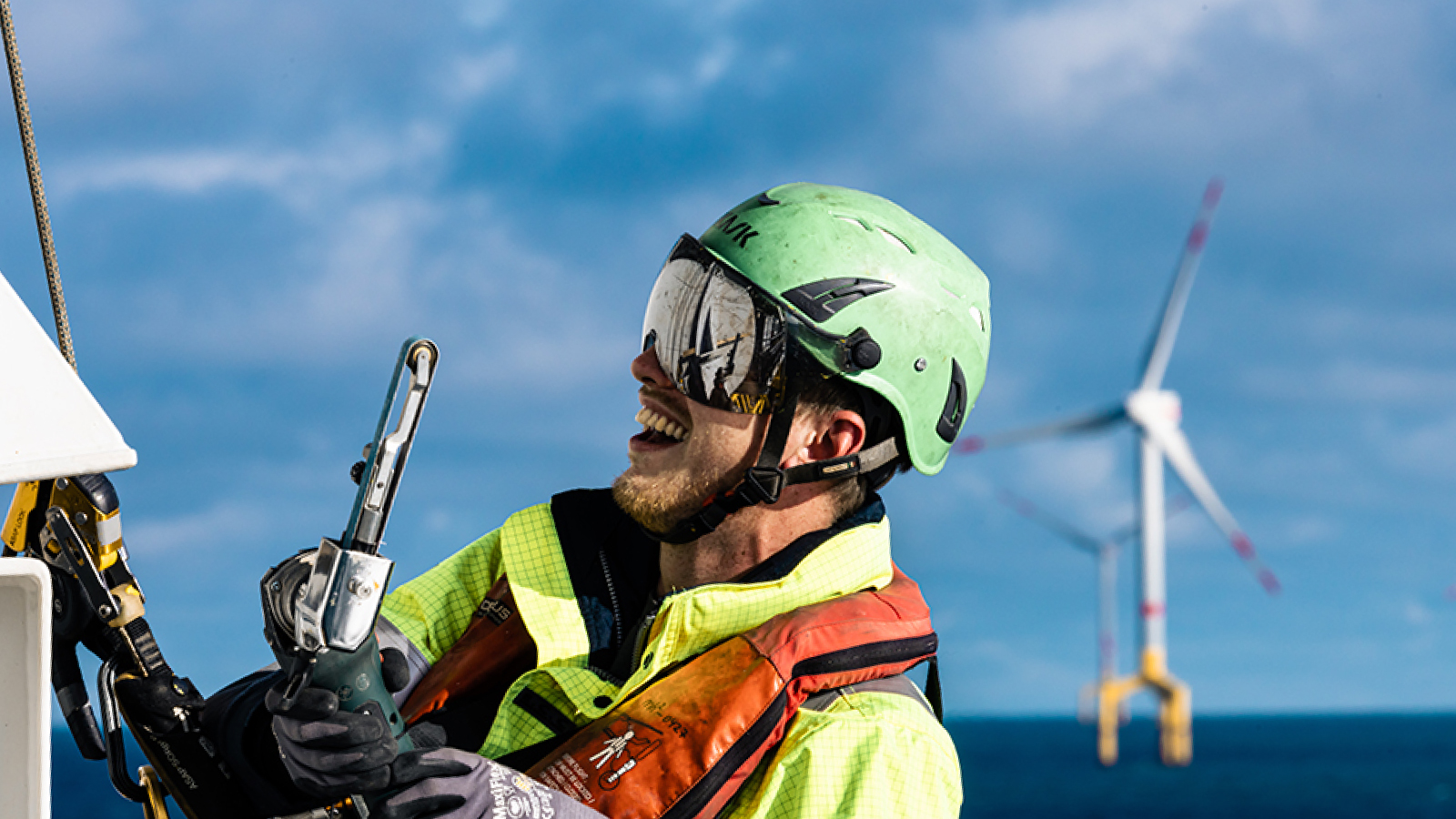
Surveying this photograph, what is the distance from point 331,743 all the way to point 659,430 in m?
2.18

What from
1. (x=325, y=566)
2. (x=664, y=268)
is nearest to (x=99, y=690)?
(x=325, y=566)

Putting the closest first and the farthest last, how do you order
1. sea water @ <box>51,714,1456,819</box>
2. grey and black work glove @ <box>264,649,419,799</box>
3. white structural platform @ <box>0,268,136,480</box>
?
white structural platform @ <box>0,268,136,480</box> → grey and black work glove @ <box>264,649,419,799</box> → sea water @ <box>51,714,1456,819</box>

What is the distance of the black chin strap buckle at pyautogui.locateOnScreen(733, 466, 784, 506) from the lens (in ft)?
18.9

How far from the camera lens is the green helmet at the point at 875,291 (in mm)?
5809

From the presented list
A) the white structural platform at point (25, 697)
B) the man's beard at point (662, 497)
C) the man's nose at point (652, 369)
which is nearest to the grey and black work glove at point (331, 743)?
the white structural platform at point (25, 697)

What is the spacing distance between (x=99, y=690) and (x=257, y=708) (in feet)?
1.70

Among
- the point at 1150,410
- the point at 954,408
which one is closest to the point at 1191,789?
the point at 1150,410

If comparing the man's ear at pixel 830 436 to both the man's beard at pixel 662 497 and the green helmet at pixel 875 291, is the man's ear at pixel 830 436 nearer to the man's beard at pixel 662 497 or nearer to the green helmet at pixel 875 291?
the green helmet at pixel 875 291

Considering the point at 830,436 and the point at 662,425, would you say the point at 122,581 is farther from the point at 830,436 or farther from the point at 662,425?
the point at 830,436

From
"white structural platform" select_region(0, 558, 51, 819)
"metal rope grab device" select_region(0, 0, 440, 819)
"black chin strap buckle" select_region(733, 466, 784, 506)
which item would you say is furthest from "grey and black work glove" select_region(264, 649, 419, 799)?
"black chin strap buckle" select_region(733, 466, 784, 506)

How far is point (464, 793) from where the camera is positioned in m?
4.34

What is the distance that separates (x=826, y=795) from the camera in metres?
4.72

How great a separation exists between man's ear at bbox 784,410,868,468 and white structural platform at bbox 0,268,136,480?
2.85m

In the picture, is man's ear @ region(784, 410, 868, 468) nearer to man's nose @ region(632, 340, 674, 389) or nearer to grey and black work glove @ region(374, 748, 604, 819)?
man's nose @ region(632, 340, 674, 389)
